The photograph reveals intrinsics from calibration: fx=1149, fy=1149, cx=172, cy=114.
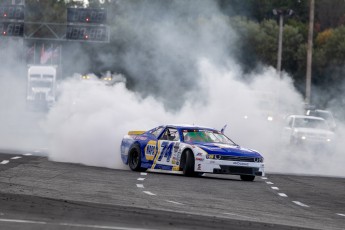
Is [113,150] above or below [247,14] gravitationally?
below

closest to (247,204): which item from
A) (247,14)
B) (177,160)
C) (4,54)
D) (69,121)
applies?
(177,160)

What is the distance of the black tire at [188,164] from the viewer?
80.9 ft

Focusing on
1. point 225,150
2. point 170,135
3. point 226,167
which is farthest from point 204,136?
point 226,167

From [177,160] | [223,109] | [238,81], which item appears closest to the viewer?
[177,160]

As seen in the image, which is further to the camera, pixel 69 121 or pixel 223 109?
pixel 223 109

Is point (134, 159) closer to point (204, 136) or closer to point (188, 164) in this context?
point (204, 136)

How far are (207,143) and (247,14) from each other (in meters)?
58.7

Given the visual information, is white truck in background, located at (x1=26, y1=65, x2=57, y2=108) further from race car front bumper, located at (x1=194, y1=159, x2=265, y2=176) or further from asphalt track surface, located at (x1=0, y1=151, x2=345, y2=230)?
race car front bumper, located at (x1=194, y1=159, x2=265, y2=176)

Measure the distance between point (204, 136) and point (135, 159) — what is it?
1760 mm

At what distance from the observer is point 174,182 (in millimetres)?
22453

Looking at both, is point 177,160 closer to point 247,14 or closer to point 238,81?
point 238,81

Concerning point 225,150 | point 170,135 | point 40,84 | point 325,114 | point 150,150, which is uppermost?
point 40,84

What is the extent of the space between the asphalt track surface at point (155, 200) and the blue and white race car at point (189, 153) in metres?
0.33

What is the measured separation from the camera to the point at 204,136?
25781mm
